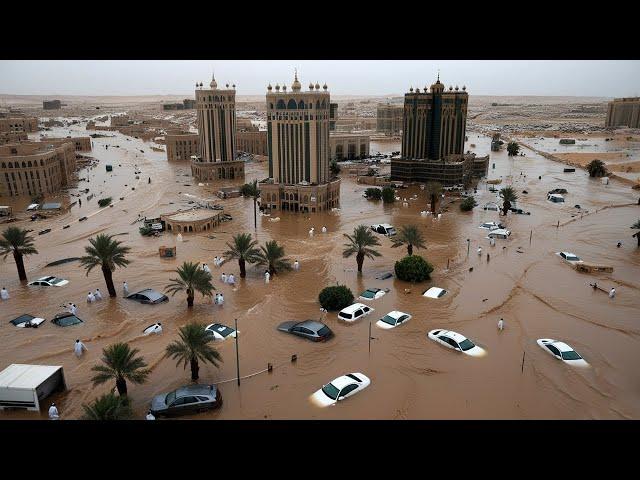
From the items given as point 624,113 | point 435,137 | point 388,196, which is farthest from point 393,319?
point 624,113

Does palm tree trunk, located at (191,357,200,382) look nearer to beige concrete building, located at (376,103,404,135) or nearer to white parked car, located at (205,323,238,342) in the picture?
white parked car, located at (205,323,238,342)

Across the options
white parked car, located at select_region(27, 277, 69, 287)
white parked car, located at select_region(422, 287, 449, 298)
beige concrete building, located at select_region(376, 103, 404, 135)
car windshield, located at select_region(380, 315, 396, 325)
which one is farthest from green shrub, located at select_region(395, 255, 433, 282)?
beige concrete building, located at select_region(376, 103, 404, 135)

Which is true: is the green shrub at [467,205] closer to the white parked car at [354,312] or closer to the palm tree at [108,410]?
the white parked car at [354,312]

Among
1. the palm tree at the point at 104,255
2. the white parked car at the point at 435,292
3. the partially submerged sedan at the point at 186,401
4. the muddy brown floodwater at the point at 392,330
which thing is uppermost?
the palm tree at the point at 104,255

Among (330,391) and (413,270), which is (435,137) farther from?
(330,391)

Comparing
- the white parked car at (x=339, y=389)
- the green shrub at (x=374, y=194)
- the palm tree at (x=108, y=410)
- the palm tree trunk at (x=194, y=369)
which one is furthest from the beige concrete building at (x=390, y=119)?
the palm tree at (x=108, y=410)

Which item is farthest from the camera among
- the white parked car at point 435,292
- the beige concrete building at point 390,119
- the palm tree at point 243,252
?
the beige concrete building at point 390,119
